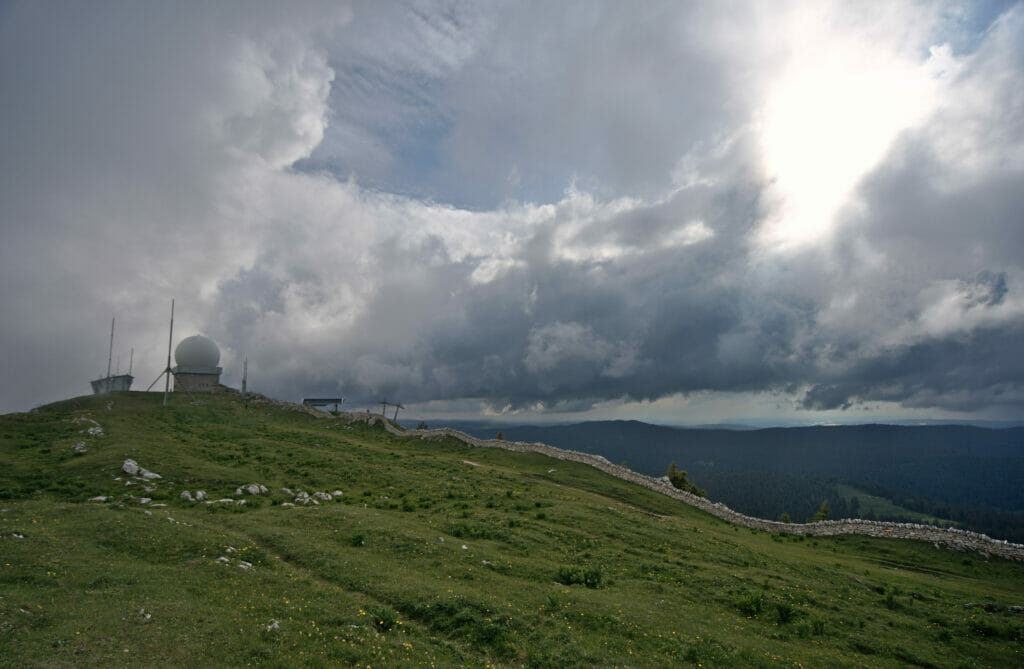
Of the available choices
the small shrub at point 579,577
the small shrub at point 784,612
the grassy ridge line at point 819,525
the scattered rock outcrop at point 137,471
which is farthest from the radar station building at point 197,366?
the small shrub at point 784,612

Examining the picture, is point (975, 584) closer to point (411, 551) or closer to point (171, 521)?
point (411, 551)

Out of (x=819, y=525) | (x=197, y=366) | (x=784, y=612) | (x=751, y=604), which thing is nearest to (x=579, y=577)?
(x=751, y=604)

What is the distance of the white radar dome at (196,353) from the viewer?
323ft

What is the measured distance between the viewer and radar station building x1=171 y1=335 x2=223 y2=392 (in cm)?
9644

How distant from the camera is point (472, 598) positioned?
55.3ft

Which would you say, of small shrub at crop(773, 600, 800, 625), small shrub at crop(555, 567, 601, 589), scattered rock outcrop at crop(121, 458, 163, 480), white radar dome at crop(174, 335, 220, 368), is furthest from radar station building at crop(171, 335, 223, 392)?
small shrub at crop(773, 600, 800, 625)

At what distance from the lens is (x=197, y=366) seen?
323 ft

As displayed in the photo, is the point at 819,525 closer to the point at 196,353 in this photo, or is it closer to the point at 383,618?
the point at 383,618

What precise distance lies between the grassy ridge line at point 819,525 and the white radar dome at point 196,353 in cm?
5929

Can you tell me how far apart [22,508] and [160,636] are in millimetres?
15189

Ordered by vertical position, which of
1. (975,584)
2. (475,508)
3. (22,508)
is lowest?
(975,584)

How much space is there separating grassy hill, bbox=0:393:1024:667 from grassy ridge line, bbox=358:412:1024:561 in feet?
6.65

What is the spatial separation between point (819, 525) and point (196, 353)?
11046 cm

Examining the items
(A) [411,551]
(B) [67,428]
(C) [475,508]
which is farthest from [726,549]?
(B) [67,428]
